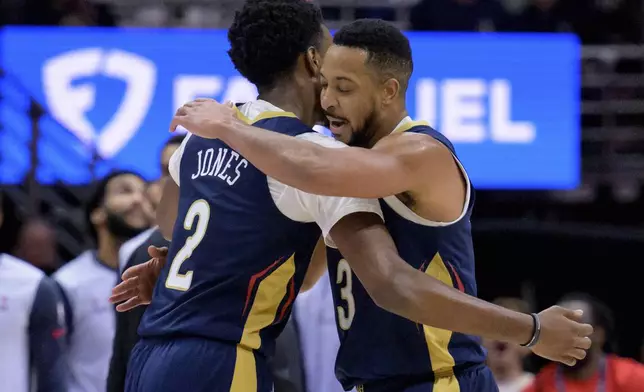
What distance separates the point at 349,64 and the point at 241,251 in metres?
0.70

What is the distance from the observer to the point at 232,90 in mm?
10062

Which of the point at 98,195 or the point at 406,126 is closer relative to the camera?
the point at 406,126

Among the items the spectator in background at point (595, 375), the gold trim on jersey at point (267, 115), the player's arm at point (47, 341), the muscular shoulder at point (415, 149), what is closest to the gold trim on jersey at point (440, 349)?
the muscular shoulder at point (415, 149)

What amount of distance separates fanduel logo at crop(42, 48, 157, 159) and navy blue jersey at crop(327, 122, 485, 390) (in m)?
6.82

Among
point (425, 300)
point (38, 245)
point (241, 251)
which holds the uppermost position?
point (241, 251)

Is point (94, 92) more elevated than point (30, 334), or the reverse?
point (94, 92)

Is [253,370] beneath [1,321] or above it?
above

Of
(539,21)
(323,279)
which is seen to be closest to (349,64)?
(323,279)

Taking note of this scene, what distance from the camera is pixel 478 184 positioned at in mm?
10242

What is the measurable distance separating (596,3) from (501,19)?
1380 millimetres

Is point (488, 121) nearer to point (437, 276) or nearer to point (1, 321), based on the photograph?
point (1, 321)

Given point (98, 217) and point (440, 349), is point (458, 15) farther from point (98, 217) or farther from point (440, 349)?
point (440, 349)

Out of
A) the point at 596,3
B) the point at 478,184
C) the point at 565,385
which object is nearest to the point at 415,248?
the point at 565,385

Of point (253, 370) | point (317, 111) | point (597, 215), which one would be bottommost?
point (597, 215)
